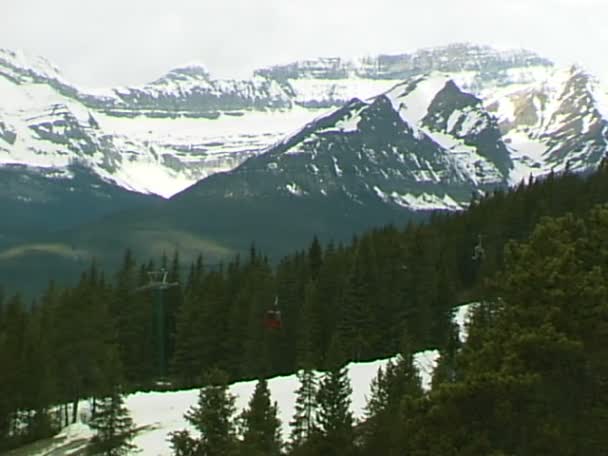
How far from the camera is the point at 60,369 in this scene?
95.8m

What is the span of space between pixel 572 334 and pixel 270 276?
8424 centimetres

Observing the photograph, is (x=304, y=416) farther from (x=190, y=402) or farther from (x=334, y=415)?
(x=190, y=402)

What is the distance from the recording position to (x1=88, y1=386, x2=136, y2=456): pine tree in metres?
Result: 65.2

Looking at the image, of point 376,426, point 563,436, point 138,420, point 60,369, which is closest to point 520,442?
point 563,436

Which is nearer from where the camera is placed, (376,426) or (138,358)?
(376,426)

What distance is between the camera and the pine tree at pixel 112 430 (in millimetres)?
65188

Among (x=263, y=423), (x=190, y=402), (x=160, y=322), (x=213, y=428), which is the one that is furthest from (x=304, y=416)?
(x=160, y=322)

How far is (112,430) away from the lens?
65.4 metres

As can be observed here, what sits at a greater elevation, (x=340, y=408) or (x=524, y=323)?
(x=524, y=323)

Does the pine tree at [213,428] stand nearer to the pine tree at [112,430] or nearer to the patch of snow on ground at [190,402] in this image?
the pine tree at [112,430]

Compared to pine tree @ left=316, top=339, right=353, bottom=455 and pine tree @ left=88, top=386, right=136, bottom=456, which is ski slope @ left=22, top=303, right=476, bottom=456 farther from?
pine tree @ left=316, top=339, right=353, bottom=455

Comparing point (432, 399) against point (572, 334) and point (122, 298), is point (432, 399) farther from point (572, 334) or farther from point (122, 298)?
point (122, 298)

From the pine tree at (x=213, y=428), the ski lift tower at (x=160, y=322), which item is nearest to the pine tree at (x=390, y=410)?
the pine tree at (x=213, y=428)

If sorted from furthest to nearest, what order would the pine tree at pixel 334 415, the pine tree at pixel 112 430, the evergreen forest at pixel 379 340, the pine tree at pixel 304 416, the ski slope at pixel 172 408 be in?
the ski slope at pixel 172 408, the pine tree at pixel 112 430, the pine tree at pixel 304 416, the pine tree at pixel 334 415, the evergreen forest at pixel 379 340
